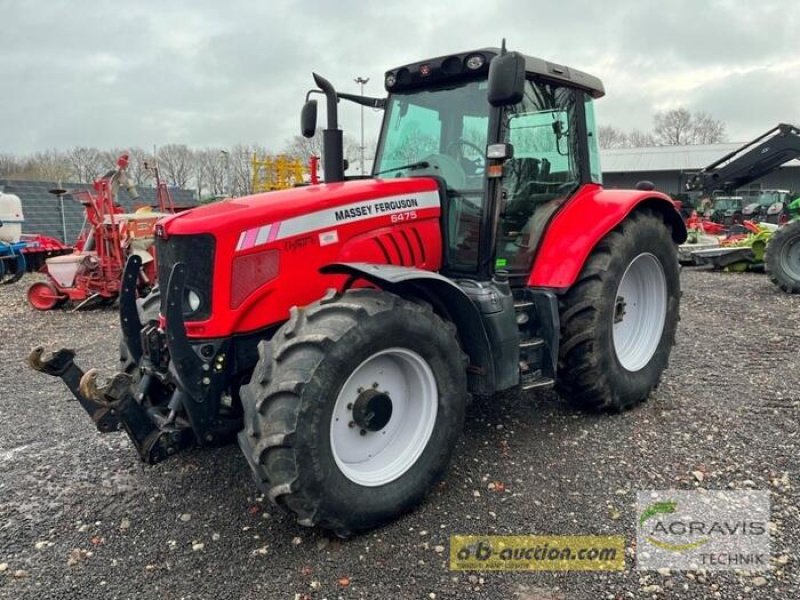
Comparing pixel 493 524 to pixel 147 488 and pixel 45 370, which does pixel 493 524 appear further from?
pixel 45 370

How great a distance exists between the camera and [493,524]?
2.90 meters

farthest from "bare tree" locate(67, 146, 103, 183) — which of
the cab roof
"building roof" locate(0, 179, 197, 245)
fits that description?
the cab roof

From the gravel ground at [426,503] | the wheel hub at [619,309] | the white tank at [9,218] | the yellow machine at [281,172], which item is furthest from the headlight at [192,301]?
the yellow machine at [281,172]

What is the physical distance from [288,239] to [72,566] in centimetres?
172

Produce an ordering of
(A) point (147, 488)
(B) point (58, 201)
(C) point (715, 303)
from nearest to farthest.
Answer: (A) point (147, 488) < (C) point (715, 303) < (B) point (58, 201)

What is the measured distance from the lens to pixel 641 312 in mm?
4625

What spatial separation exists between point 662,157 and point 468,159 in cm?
4490

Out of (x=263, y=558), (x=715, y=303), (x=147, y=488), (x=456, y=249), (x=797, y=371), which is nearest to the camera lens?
(x=263, y=558)

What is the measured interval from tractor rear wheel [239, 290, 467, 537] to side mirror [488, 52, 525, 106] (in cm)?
114

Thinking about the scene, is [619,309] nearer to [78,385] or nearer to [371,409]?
[371,409]

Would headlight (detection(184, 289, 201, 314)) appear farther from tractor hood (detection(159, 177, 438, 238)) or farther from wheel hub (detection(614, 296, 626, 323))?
wheel hub (detection(614, 296, 626, 323))

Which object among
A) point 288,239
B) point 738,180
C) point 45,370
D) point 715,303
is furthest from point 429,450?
point 738,180

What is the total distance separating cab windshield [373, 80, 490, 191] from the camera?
3678mm

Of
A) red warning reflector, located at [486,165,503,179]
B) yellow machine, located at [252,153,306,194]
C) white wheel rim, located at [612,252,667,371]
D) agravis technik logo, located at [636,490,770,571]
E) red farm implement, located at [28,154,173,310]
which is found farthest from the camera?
yellow machine, located at [252,153,306,194]
